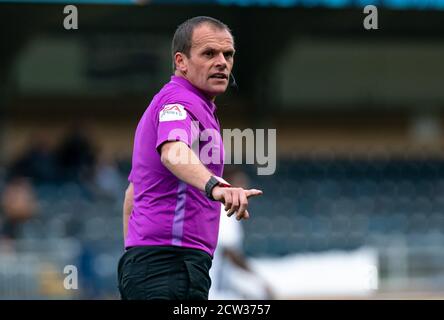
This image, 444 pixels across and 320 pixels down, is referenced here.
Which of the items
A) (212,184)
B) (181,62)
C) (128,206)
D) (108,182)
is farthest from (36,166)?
(212,184)

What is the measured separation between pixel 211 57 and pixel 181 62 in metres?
0.17

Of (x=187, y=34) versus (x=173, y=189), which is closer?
(x=173, y=189)

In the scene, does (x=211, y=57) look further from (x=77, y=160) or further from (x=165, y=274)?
(x=77, y=160)

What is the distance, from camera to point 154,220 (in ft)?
14.8

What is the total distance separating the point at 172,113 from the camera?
173 inches

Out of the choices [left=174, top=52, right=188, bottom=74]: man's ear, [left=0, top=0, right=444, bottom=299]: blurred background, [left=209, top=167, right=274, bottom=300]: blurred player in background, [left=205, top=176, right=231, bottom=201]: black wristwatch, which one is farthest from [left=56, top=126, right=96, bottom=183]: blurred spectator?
[left=205, top=176, right=231, bottom=201]: black wristwatch

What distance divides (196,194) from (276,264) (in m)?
10.2

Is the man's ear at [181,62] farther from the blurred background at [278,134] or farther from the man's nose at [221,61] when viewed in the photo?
the blurred background at [278,134]

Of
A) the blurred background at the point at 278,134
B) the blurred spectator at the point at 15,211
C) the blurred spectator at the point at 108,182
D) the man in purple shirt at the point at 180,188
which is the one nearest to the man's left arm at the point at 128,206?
the man in purple shirt at the point at 180,188

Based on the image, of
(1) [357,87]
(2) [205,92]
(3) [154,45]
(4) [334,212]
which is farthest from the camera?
(1) [357,87]

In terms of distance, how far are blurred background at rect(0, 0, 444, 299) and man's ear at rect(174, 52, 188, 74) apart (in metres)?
8.58

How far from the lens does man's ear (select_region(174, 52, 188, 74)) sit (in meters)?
4.66

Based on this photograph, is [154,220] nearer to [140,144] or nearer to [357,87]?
[140,144]

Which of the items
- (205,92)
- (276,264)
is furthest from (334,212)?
(205,92)
